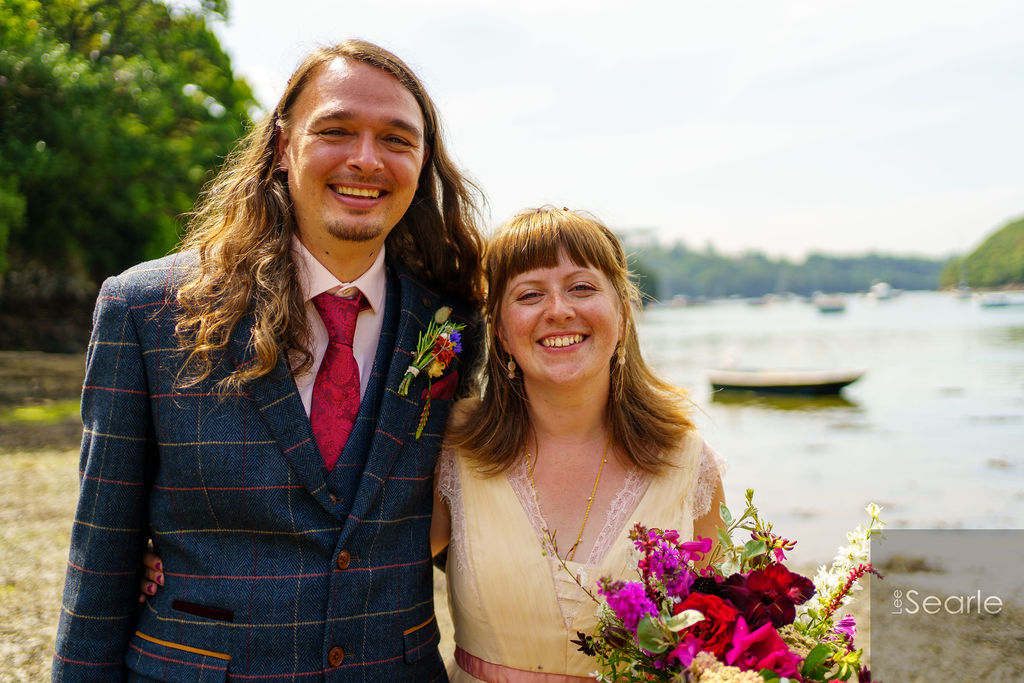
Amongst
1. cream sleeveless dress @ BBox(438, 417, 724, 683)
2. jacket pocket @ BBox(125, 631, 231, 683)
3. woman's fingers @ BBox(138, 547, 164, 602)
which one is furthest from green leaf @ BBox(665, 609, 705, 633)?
woman's fingers @ BBox(138, 547, 164, 602)

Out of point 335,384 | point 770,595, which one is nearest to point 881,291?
point 335,384

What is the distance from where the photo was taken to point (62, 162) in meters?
17.1

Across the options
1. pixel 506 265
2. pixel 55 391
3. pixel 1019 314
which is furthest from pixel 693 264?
pixel 506 265

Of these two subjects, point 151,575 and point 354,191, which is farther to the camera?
point 354,191

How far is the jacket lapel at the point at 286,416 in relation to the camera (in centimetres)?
235

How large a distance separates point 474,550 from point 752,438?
19.3 meters

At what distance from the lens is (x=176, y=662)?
2.32m

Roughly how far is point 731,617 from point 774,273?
15432 cm

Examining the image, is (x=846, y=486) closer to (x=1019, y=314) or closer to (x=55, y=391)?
(x=55, y=391)

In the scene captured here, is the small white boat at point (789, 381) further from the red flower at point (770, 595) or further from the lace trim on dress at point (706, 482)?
the red flower at point (770, 595)

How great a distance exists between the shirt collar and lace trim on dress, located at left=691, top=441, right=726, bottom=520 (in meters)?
1.34

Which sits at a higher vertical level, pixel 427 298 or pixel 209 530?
pixel 427 298

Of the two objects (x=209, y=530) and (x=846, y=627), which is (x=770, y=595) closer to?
(x=846, y=627)

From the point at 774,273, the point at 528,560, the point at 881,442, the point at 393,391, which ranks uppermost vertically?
the point at 774,273
